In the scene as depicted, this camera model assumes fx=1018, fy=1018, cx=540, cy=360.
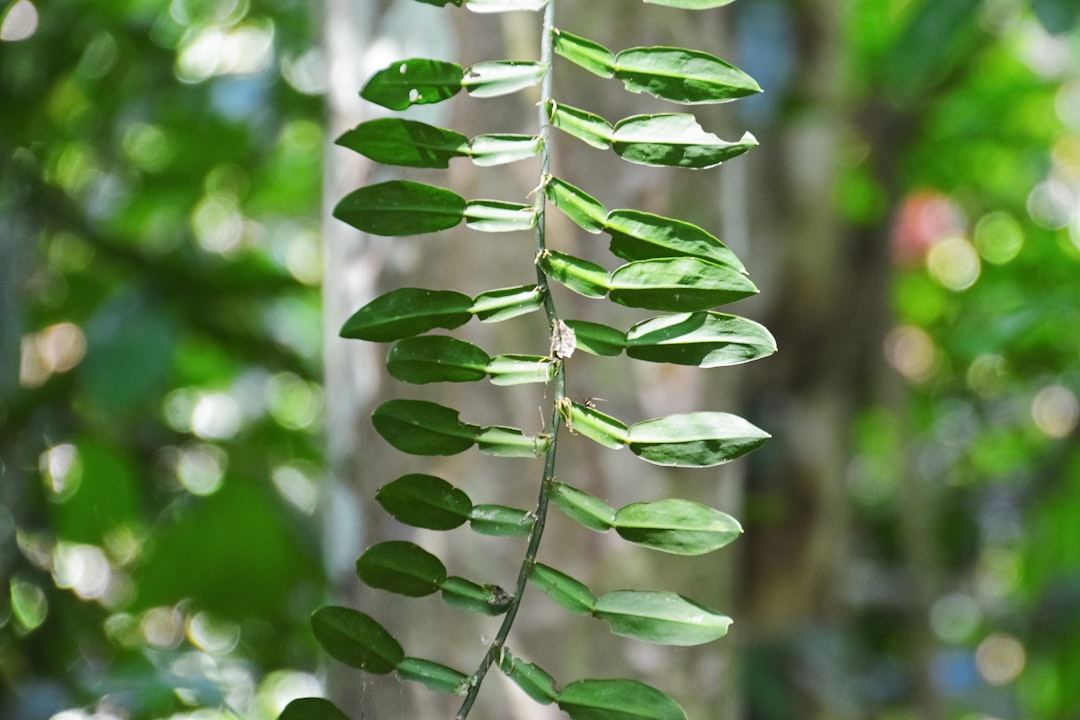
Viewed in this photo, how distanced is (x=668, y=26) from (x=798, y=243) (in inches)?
20.8

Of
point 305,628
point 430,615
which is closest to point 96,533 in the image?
point 305,628

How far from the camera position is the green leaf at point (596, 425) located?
22 cm

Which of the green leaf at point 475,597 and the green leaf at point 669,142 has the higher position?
the green leaf at point 669,142

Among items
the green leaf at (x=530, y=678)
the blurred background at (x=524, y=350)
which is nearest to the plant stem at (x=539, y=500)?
the green leaf at (x=530, y=678)

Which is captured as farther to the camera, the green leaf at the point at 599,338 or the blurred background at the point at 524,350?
the blurred background at the point at 524,350

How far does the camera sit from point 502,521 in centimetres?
22

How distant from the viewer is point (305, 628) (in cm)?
95

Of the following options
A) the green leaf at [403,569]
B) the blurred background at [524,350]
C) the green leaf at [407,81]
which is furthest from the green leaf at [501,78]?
the blurred background at [524,350]

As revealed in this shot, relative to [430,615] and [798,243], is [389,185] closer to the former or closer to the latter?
[430,615]

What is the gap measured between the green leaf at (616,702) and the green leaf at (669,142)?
0.11 meters

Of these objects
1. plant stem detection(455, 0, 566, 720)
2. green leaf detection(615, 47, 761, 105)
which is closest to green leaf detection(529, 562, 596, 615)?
plant stem detection(455, 0, 566, 720)

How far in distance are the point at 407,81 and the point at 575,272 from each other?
59 mm

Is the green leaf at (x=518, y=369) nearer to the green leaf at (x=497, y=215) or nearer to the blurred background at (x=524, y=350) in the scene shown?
the green leaf at (x=497, y=215)

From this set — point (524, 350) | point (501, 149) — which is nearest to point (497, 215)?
point (501, 149)
